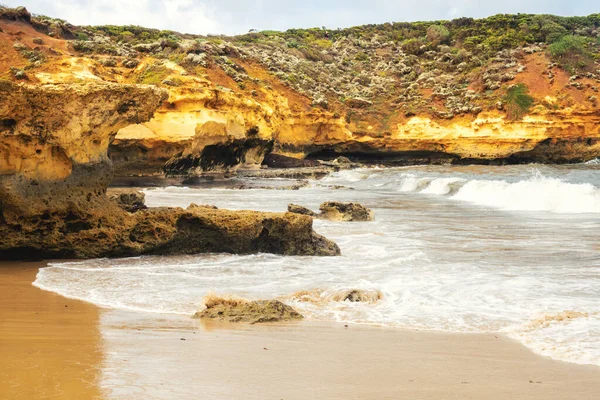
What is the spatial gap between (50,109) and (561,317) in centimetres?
711

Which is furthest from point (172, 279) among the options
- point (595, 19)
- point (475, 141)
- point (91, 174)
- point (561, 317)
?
point (595, 19)

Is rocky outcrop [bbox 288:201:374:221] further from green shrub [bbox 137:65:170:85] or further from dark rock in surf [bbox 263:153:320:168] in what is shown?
dark rock in surf [bbox 263:153:320:168]

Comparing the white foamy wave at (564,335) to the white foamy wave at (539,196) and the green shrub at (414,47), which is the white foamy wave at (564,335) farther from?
the green shrub at (414,47)

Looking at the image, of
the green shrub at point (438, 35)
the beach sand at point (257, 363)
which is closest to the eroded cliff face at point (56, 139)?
the beach sand at point (257, 363)

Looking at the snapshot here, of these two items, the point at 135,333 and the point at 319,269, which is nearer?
the point at 135,333

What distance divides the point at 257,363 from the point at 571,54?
49.4m

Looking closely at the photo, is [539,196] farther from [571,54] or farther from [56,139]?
[571,54]

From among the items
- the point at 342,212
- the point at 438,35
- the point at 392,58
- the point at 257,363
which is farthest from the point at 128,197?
the point at 438,35

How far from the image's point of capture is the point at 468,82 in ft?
161

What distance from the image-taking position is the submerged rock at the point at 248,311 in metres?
6.60

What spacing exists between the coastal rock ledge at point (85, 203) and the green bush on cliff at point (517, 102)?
3453cm

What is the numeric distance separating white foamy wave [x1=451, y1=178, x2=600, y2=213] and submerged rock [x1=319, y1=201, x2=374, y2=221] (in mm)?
6615

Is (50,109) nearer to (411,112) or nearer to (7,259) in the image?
(7,259)

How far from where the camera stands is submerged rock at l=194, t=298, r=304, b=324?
6.60 metres
